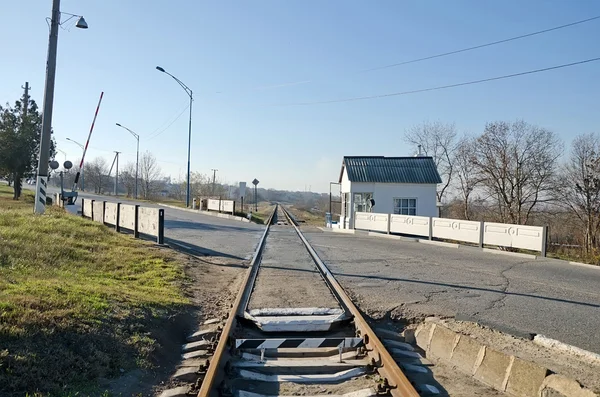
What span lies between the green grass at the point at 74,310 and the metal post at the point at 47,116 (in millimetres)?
6329

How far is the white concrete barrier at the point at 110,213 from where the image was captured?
1737 centimetres

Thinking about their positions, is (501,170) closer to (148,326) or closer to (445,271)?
(445,271)

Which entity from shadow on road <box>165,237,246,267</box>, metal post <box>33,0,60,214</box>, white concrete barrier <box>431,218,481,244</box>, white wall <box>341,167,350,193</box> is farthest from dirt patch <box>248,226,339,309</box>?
white wall <box>341,167,350,193</box>

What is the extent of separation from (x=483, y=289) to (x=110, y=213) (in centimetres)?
1374

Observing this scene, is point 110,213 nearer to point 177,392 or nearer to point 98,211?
point 98,211

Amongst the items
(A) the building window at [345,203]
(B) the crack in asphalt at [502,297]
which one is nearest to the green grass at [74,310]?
(B) the crack in asphalt at [502,297]

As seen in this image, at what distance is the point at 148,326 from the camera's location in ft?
19.5

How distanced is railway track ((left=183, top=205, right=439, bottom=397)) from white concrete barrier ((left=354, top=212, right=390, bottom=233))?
1632 cm

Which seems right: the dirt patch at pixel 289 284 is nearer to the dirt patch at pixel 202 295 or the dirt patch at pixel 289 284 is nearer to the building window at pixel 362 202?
the dirt patch at pixel 202 295

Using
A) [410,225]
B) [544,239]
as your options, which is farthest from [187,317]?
[410,225]

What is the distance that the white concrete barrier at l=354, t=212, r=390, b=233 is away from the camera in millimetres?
24078

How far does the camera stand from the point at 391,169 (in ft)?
118

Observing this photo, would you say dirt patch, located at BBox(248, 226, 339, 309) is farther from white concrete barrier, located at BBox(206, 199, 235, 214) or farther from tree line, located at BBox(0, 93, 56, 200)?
tree line, located at BBox(0, 93, 56, 200)

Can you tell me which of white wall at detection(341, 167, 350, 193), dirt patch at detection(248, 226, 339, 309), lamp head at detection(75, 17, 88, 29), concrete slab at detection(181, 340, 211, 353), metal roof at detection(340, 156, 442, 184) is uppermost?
lamp head at detection(75, 17, 88, 29)
